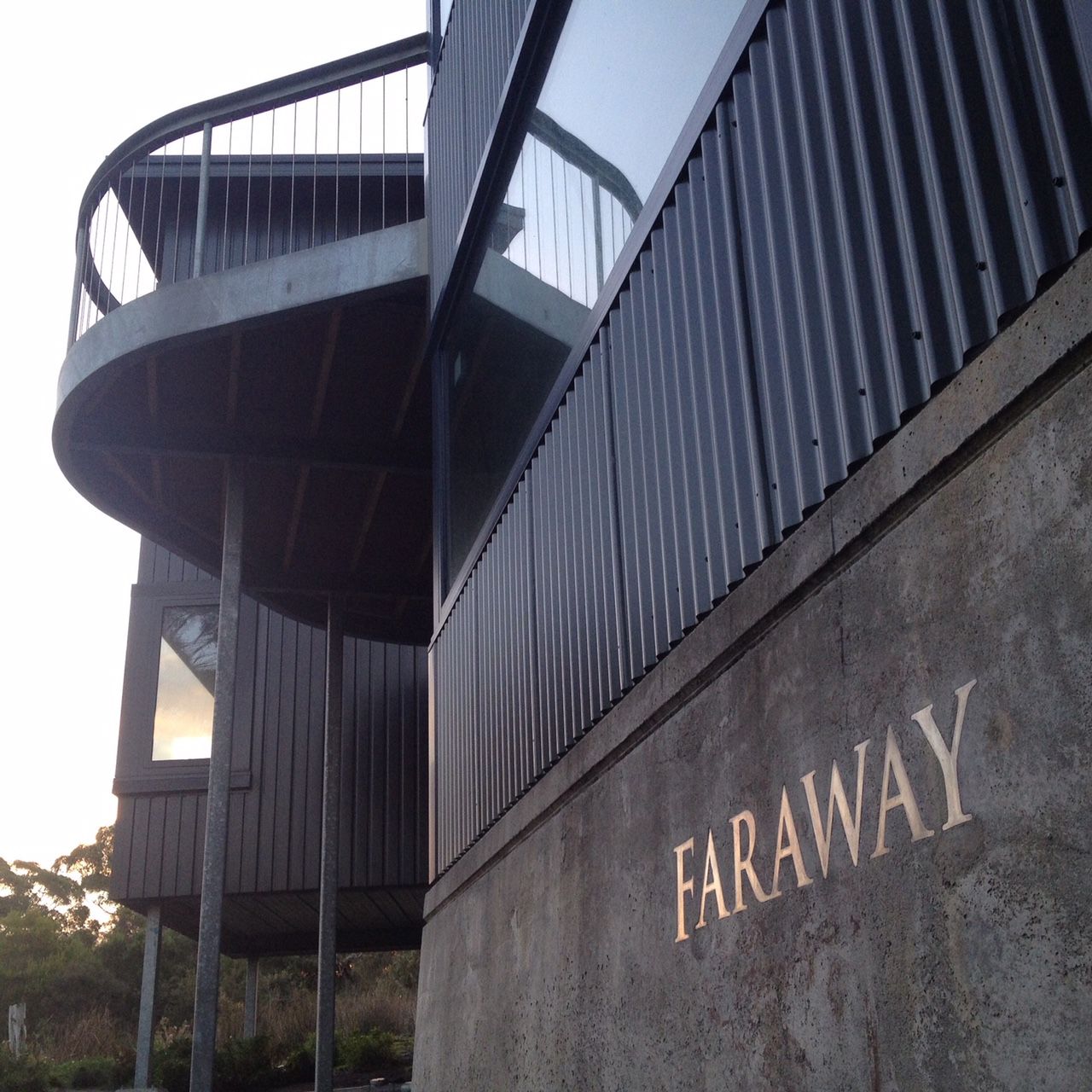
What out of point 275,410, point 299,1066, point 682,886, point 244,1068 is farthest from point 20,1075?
point 682,886

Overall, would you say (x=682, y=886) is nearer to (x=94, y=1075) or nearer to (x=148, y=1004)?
(x=148, y=1004)

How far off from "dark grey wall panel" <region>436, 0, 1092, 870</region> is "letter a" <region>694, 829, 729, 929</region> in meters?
0.86

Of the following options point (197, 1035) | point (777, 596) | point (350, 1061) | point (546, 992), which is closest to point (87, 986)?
point (350, 1061)

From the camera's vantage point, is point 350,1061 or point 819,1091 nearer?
point 819,1091

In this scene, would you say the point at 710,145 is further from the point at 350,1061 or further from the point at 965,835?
the point at 350,1061

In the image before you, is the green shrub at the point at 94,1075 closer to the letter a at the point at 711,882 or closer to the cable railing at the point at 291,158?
the cable railing at the point at 291,158

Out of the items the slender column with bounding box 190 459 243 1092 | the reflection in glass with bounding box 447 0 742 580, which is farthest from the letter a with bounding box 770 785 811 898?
the slender column with bounding box 190 459 243 1092

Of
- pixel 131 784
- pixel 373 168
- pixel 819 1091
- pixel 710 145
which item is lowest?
pixel 819 1091

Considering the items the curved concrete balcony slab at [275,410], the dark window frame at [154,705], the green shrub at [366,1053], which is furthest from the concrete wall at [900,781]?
the green shrub at [366,1053]

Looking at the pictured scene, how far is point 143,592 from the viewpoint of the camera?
61.7ft

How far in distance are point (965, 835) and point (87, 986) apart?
45.0 meters

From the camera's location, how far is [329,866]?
541 inches

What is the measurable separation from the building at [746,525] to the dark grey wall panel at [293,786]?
25.4ft

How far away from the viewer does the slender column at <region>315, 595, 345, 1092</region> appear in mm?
13164
